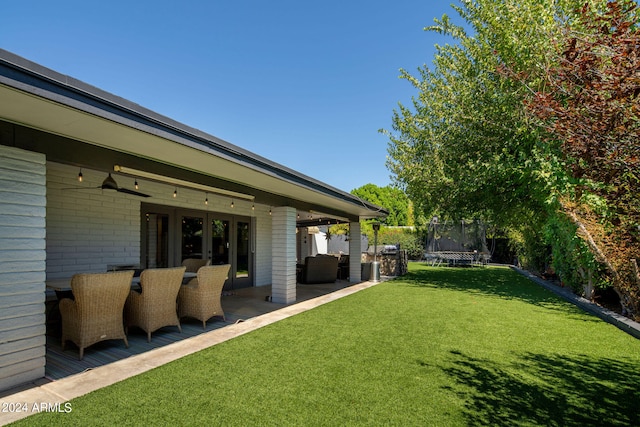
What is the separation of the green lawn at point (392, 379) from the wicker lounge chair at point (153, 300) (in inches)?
39.8

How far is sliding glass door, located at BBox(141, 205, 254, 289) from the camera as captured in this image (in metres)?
7.39

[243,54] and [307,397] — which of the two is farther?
[243,54]

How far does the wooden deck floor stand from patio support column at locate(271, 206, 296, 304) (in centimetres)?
31

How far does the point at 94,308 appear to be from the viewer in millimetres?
3875

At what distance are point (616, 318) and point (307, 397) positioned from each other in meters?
6.11

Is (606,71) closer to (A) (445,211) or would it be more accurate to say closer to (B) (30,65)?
(B) (30,65)

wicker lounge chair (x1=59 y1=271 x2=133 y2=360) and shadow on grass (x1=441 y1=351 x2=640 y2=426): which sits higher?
wicker lounge chair (x1=59 y1=271 x2=133 y2=360)

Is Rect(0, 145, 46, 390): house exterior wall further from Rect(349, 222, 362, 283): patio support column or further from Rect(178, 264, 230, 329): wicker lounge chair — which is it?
Rect(349, 222, 362, 283): patio support column

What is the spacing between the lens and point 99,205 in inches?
246

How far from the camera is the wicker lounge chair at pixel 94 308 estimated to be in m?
3.75

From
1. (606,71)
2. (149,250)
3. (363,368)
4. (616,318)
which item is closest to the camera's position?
(606,71)

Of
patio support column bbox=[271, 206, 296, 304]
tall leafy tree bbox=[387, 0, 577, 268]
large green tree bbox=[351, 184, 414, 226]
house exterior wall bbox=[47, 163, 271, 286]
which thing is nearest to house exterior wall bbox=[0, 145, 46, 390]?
house exterior wall bbox=[47, 163, 271, 286]

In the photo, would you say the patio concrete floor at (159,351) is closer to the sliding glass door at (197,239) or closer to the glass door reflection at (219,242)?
the glass door reflection at (219,242)

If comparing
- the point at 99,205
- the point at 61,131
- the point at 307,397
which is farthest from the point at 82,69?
the point at 307,397
